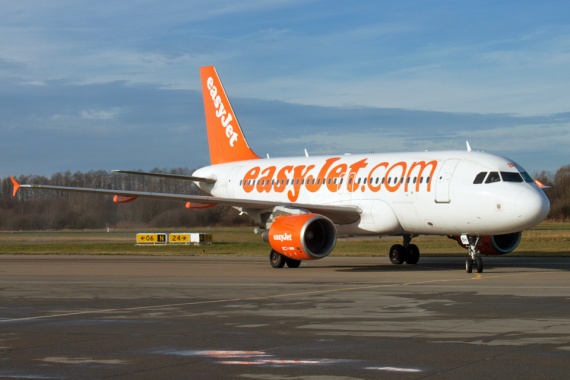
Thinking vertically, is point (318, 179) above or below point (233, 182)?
below

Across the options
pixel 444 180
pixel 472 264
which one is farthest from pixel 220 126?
pixel 472 264

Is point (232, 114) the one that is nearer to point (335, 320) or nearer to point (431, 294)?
point (431, 294)

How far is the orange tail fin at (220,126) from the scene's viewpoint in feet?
128

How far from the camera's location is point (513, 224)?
26078 millimetres

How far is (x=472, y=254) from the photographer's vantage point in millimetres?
27250

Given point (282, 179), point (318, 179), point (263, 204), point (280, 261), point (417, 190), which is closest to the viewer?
point (417, 190)

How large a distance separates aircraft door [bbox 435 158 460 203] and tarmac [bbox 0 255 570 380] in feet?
8.38

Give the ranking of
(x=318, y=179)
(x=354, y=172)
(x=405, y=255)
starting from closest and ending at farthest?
(x=354, y=172), (x=405, y=255), (x=318, y=179)

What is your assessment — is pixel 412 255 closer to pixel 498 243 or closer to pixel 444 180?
pixel 498 243

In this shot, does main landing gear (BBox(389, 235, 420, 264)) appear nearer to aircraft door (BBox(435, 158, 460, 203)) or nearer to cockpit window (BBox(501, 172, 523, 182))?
aircraft door (BBox(435, 158, 460, 203))

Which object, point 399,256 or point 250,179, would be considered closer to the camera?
point 399,256

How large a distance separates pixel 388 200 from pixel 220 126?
39.8ft

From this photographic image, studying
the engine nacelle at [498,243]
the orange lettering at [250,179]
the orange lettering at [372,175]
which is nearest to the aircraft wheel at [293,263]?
the orange lettering at [372,175]

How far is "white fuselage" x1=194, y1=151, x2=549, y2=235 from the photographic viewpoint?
26.4 meters
